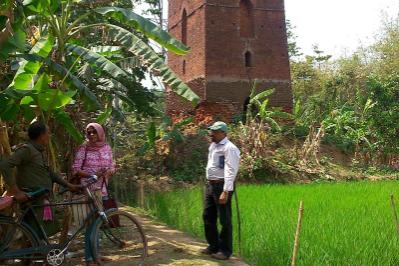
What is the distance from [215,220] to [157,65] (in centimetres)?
185

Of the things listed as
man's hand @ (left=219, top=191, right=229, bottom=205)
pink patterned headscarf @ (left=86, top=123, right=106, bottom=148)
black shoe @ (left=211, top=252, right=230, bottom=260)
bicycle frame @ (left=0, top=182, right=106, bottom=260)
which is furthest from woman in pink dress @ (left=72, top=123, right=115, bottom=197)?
black shoe @ (left=211, top=252, right=230, bottom=260)

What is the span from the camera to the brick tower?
16.4 metres

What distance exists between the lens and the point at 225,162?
4.73 metres

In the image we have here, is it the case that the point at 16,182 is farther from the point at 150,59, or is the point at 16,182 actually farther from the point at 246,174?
the point at 246,174

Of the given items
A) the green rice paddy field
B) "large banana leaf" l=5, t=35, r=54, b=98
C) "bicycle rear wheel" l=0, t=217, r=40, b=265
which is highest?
"large banana leaf" l=5, t=35, r=54, b=98

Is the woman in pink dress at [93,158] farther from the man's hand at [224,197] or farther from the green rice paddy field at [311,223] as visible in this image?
the green rice paddy field at [311,223]

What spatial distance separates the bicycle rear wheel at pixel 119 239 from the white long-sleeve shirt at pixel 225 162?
90 centimetres

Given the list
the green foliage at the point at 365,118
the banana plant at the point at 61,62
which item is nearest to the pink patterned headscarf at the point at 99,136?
the banana plant at the point at 61,62

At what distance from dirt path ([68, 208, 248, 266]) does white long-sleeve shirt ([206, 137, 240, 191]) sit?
2.54ft

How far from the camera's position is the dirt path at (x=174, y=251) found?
4.79 metres

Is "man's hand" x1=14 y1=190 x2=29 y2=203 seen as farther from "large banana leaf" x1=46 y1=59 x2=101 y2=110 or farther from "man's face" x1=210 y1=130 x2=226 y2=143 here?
"man's face" x1=210 y1=130 x2=226 y2=143

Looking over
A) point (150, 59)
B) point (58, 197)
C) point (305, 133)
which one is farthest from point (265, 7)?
point (58, 197)

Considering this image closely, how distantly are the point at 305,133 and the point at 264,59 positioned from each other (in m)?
2.94

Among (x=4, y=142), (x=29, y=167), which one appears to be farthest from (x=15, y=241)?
(x=4, y=142)
